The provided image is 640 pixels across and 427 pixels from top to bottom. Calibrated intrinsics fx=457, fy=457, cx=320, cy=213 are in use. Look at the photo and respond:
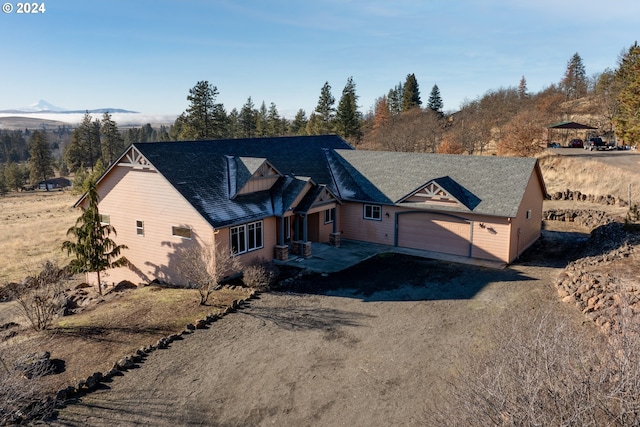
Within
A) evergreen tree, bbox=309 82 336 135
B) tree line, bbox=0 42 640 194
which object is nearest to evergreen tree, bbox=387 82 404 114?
tree line, bbox=0 42 640 194

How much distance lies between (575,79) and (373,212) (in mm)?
99679

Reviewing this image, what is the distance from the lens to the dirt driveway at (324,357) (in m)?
12.6

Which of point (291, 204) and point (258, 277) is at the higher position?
point (291, 204)

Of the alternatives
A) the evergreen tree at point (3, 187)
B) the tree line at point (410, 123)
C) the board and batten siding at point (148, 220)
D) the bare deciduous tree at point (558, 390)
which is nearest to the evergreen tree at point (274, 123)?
the tree line at point (410, 123)

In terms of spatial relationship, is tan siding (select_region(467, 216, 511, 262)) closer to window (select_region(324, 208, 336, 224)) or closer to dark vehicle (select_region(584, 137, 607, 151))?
window (select_region(324, 208, 336, 224))

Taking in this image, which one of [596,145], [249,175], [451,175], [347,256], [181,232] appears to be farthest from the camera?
[596,145]

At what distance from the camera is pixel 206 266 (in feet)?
71.2

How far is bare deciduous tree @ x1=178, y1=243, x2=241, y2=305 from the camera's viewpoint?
2056 centimetres

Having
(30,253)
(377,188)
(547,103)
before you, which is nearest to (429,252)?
(377,188)

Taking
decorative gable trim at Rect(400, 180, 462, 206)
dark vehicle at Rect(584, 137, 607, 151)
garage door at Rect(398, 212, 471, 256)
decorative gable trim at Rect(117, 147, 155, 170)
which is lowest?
garage door at Rect(398, 212, 471, 256)

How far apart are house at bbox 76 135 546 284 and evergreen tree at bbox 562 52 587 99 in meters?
86.3

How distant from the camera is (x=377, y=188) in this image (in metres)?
30.8

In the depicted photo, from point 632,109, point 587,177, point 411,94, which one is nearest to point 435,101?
point 411,94

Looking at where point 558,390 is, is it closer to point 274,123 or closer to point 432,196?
point 432,196
